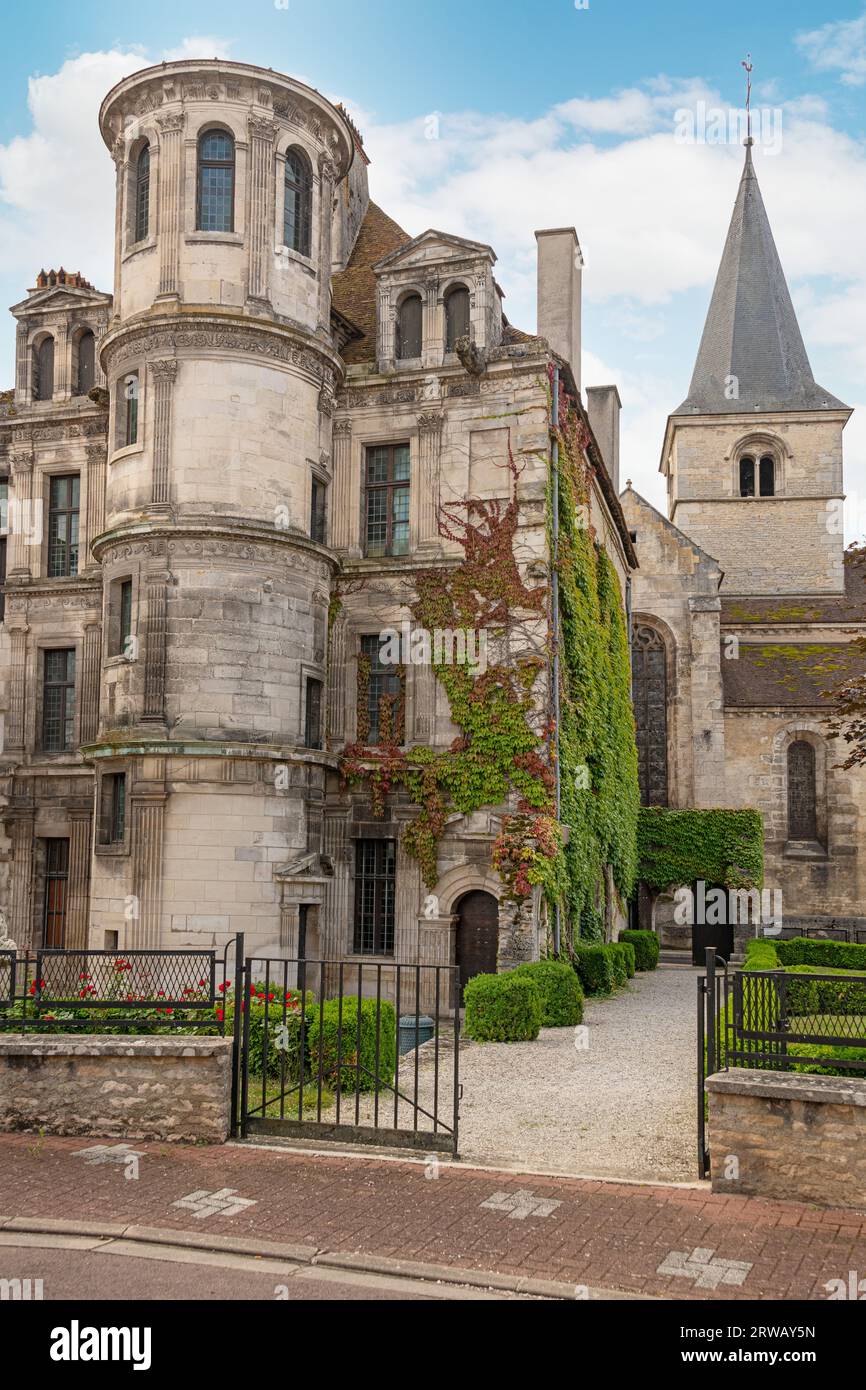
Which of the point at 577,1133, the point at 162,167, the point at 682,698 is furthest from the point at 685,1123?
the point at 682,698

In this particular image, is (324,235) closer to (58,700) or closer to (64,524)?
(64,524)

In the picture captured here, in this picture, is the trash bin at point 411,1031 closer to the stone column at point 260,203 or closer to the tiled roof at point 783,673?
the stone column at point 260,203

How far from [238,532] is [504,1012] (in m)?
8.63

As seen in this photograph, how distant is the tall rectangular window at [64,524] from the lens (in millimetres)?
23219

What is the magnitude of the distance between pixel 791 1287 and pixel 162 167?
61.3 ft

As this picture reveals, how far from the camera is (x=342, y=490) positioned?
71.1 ft

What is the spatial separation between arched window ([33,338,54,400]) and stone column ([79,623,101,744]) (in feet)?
16.7

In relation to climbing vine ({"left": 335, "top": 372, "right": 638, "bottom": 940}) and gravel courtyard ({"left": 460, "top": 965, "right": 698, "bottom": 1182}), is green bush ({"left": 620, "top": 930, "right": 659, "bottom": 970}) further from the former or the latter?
gravel courtyard ({"left": 460, "top": 965, "right": 698, "bottom": 1182})

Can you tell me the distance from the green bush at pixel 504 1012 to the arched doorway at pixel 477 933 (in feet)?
11.3

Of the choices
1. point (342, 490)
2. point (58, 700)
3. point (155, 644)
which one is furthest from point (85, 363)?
point (155, 644)

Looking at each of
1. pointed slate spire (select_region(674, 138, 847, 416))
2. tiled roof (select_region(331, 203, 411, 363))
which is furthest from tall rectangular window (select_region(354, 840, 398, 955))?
pointed slate spire (select_region(674, 138, 847, 416))

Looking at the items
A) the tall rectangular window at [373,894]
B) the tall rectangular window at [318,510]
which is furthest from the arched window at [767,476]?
the tall rectangular window at [373,894]
